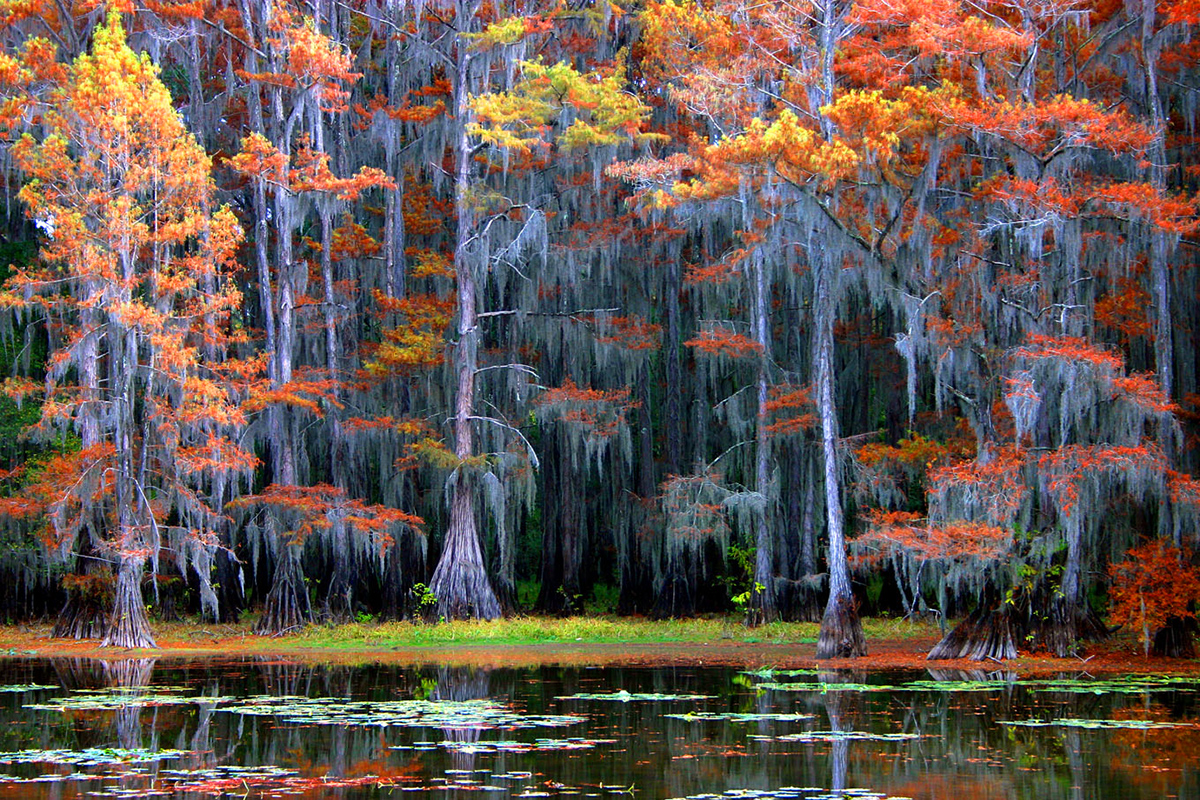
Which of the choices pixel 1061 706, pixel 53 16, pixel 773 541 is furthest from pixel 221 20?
pixel 1061 706

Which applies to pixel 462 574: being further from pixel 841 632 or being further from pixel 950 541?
pixel 950 541

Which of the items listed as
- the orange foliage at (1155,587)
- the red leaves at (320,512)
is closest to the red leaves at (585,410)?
the red leaves at (320,512)

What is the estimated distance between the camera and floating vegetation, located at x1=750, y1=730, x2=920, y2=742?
9.14 metres

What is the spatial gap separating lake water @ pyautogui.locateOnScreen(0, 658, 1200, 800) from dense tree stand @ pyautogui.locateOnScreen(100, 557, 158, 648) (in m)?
4.70

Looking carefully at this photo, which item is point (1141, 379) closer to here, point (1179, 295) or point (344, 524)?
point (1179, 295)

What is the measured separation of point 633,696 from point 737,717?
6.33 ft

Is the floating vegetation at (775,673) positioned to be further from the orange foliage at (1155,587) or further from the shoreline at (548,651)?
the orange foliage at (1155,587)

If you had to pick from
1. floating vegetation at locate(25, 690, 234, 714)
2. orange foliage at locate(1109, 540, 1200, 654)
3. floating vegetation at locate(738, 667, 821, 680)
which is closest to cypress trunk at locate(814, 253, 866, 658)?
floating vegetation at locate(738, 667, 821, 680)

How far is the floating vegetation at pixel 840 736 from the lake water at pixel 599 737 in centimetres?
2

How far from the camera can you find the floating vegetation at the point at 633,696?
12.0 meters

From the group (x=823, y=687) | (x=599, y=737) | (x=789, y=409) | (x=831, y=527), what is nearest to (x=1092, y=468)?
(x=831, y=527)

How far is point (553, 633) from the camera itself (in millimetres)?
21625

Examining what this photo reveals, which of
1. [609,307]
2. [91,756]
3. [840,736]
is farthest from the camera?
[609,307]

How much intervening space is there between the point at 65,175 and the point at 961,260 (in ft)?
44.0
